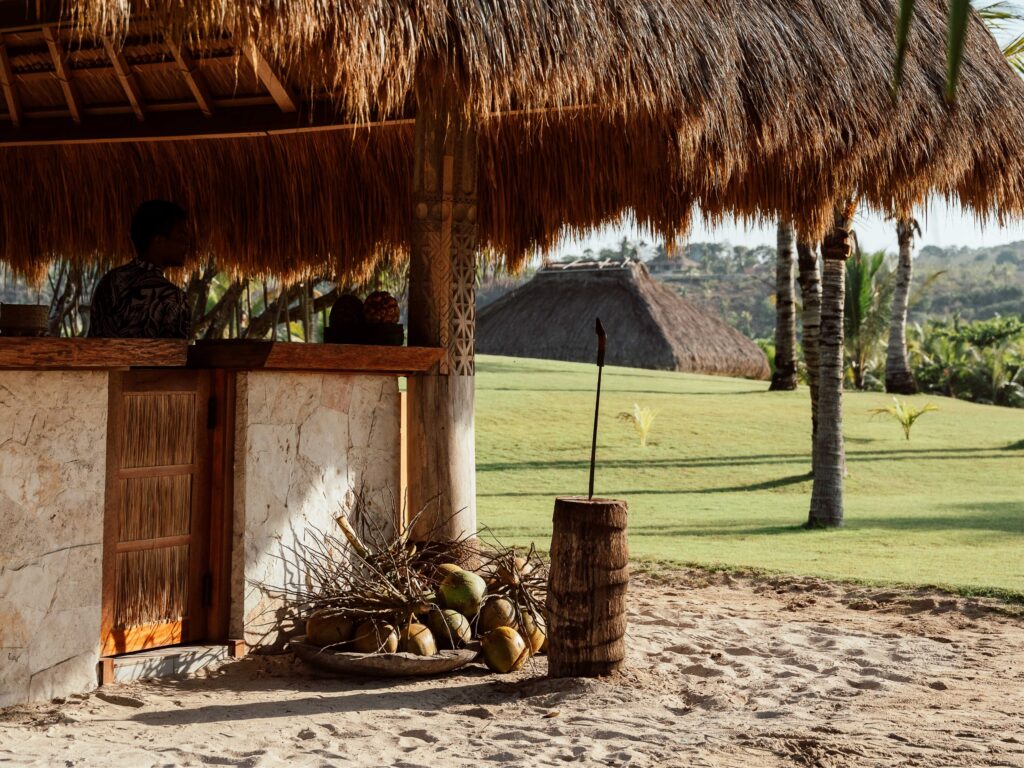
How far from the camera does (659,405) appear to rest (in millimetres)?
16422

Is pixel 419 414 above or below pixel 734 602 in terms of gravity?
above

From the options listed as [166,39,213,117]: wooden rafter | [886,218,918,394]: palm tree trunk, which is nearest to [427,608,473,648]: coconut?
[166,39,213,117]: wooden rafter

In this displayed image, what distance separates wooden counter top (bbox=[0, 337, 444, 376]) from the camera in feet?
10.7

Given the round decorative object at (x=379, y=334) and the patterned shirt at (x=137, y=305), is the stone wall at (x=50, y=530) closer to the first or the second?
the patterned shirt at (x=137, y=305)

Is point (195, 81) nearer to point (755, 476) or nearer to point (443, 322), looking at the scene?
point (443, 322)

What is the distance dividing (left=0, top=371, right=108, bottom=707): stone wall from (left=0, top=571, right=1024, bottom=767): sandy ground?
0.14m

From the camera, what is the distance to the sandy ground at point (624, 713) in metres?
2.99

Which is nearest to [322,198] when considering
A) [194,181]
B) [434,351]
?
[194,181]

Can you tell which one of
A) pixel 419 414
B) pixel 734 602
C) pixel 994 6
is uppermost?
pixel 994 6

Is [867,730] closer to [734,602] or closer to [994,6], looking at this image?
[734,602]

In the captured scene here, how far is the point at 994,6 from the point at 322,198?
8.44m

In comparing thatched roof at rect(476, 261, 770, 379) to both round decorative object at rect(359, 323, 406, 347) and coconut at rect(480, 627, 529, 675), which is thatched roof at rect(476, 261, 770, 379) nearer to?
round decorative object at rect(359, 323, 406, 347)

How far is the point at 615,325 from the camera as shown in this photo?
2531 centimetres

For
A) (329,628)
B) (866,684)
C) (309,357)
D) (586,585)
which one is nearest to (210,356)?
(309,357)
